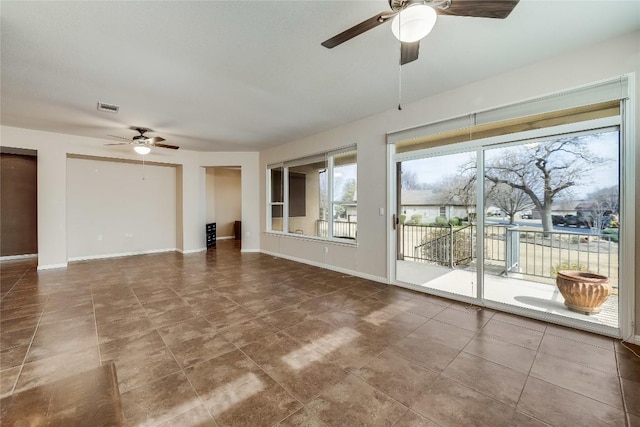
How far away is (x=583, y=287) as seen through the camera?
2.75 metres

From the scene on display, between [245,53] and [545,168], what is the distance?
3.39 m

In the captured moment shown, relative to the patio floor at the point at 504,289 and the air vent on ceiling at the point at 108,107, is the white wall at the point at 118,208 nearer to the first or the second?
the air vent on ceiling at the point at 108,107

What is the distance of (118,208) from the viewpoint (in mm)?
6508

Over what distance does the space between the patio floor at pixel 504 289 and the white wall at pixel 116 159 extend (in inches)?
172

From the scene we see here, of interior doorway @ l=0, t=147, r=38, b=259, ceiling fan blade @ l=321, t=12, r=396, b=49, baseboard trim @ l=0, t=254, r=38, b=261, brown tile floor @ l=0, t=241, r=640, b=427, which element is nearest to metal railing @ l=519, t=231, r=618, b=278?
brown tile floor @ l=0, t=241, r=640, b=427

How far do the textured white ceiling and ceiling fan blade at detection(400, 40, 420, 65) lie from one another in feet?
1.12

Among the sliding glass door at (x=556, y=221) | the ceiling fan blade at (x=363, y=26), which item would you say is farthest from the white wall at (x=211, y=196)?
the sliding glass door at (x=556, y=221)

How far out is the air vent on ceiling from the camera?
371cm

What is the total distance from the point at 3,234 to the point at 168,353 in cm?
689

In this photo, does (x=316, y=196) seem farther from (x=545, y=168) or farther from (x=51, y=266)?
(x=51, y=266)

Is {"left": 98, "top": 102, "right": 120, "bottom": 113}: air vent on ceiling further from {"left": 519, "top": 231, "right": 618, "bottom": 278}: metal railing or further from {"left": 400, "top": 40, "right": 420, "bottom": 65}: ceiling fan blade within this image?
{"left": 519, "top": 231, "right": 618, "bottom": 278}: metal railing

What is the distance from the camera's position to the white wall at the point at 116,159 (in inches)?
200

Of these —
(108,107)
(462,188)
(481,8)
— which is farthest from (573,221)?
(108,107)

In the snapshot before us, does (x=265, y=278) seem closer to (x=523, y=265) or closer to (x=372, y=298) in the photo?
(x=372, y=298)
